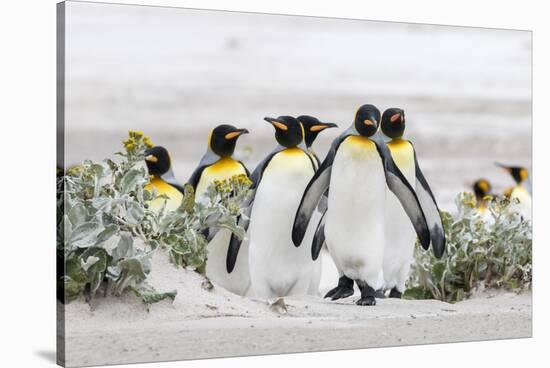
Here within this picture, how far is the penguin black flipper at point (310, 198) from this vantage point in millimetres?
5605

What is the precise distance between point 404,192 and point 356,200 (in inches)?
12.2

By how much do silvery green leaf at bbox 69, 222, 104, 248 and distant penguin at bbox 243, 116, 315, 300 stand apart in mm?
927

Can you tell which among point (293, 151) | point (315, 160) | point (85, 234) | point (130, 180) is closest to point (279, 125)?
point (293, 151)

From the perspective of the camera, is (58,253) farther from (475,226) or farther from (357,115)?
(475,226)

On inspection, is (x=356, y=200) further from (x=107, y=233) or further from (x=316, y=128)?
(x=107, y=233)

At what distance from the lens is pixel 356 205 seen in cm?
560

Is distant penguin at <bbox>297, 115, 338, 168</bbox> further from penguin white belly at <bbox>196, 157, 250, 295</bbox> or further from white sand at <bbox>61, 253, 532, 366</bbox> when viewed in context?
white sand at <bbox>61, 253, 532, 366</bbox>

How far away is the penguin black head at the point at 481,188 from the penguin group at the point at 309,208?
1.59ft

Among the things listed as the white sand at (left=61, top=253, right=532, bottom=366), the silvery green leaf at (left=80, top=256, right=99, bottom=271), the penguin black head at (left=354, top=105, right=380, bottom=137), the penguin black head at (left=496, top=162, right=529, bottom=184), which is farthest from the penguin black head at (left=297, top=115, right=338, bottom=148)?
the silvery green leaf at (left=80, top=256, right=99, bottom=271)

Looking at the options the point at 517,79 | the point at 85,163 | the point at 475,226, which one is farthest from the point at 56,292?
the point at 517,79

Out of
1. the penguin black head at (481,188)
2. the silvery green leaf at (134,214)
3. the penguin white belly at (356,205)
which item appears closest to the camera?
the silvery green leaf at (134,214)

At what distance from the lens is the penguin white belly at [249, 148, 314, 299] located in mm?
5562

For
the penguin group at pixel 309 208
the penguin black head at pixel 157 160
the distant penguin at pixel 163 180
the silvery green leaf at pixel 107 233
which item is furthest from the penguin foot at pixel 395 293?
the silvery green leaf at pixel 107 233

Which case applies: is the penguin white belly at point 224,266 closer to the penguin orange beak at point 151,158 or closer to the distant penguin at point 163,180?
the distant penguin at point 163,180
